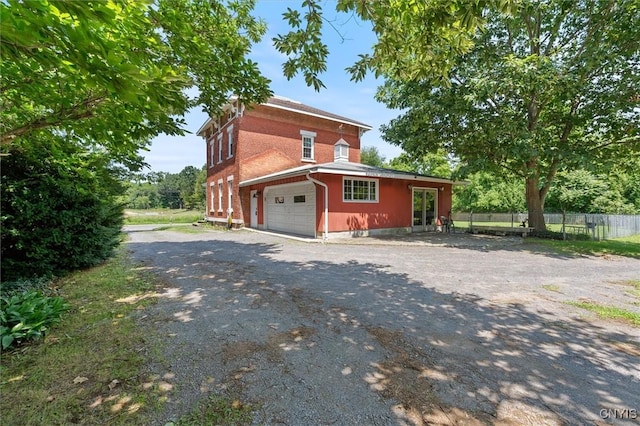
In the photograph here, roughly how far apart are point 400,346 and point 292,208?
11935 millimetres

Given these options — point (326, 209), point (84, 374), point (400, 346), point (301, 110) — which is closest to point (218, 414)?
point (84, 374)

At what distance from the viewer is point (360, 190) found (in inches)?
518

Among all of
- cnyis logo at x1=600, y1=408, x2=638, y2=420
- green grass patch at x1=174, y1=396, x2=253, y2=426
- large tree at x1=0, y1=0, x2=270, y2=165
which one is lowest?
cnyis logo at x1=600, y1=408, x2=638, y2=420

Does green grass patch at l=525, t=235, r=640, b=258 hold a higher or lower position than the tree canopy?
lower

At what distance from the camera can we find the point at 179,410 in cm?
218

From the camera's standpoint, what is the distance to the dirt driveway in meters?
2.25

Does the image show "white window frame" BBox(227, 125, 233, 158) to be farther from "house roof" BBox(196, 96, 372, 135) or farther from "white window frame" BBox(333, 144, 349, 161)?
"white window frame" BBox(333, 144, 349, 161)

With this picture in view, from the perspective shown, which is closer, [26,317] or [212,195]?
[26,317]

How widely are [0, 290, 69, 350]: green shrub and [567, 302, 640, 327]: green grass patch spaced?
23.7 feet

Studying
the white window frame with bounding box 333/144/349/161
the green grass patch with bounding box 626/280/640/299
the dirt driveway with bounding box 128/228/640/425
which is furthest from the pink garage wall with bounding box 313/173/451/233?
the green grass patch with bounding box 626/280/640/299

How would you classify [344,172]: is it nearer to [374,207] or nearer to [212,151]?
[374,207]

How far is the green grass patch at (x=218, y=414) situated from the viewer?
6.77 feet

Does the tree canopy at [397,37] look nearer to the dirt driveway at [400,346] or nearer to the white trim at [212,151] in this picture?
the dirt driveway at [400,346]

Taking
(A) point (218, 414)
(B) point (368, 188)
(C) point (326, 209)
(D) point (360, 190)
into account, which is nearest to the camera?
(A) point (218, 414)
